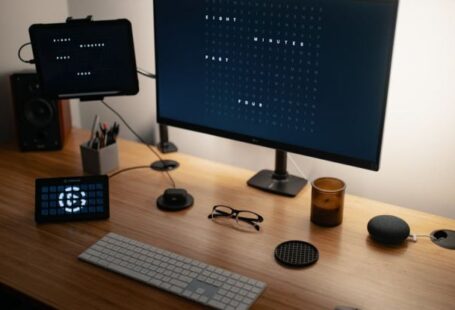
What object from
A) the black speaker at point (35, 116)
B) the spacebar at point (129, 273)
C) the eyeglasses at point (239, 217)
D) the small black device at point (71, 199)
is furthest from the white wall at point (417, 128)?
the spacebar at point (129, 273)

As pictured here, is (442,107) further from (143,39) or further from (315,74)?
(143,39)

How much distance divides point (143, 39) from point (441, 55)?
3.24 feet

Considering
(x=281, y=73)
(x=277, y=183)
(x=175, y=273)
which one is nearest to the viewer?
(x=175, y=273)

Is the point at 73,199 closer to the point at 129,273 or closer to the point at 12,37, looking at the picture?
the point at 129,273

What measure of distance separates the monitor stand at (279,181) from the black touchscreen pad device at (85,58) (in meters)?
0.46

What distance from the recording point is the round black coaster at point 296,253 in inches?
49.4

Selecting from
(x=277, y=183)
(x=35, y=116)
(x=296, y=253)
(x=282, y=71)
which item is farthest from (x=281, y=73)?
(x=35, y=116)

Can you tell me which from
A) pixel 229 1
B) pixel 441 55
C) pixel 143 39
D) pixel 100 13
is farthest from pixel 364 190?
pixel 100 13

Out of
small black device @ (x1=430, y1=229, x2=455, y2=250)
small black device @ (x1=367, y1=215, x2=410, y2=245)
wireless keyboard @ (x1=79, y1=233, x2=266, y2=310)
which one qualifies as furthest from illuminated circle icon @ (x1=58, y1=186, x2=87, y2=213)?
small black device @ (x1=430, y1=229, x2=455, y2=250)

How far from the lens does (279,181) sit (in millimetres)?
1623

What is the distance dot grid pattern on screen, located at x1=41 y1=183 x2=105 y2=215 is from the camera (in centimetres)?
144

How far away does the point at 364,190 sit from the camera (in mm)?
1658

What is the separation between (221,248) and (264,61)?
485 mm

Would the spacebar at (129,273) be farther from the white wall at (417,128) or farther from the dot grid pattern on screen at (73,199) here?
the white wall at (417,128)
